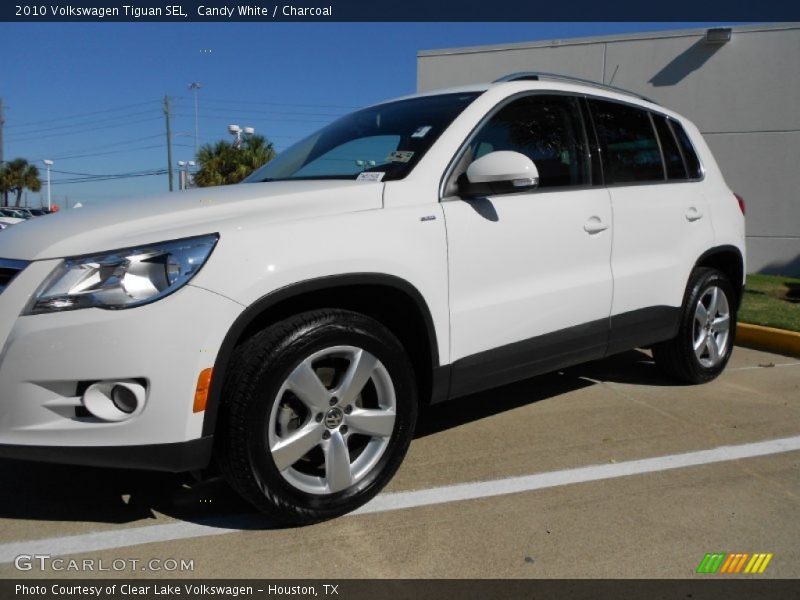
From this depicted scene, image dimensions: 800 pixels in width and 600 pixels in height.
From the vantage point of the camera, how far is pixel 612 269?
3604mm

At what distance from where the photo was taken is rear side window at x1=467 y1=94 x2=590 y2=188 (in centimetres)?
329

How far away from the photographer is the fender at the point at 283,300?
231cm

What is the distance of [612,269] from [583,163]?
58 centimetres

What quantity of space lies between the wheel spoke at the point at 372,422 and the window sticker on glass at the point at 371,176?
3.23ft

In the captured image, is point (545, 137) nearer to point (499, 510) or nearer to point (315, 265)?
point (315, 265)

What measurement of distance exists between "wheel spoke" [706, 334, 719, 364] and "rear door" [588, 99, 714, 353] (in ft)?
1.74

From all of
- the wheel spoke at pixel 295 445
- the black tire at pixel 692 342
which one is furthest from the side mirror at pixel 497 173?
the black tire at pixel 692 342

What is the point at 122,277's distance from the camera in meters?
2.22

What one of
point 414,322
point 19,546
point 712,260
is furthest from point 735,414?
point 19,546

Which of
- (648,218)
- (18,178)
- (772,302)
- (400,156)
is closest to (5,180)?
(18,178)

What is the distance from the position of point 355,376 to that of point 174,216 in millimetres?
894

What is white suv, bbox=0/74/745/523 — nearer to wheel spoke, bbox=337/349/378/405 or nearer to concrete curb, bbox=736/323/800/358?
wheel spoke, bbox=337/349/378/405

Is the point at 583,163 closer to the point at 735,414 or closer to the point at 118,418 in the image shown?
the point at 735,414

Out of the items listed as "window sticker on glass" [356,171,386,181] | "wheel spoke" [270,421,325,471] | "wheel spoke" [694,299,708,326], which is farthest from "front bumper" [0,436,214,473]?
"wheel spoke" [694,299,708,326]
